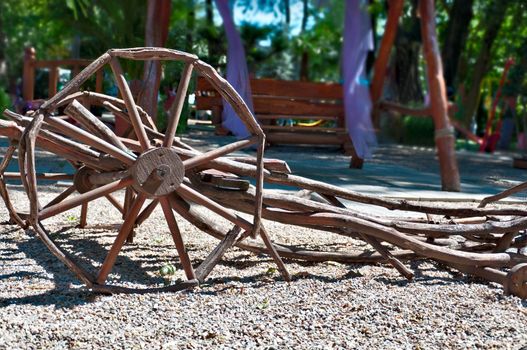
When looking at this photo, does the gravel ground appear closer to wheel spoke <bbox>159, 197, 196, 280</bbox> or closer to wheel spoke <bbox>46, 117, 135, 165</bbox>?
wheel spoke <bbox>159, 197, 196, 280</bbox>

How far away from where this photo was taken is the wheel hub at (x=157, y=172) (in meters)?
4.04

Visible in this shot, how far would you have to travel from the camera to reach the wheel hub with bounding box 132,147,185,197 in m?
4.04

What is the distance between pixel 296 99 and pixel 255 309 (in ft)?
34.7

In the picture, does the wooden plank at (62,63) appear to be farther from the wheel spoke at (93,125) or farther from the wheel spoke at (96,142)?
the wheel spoke at (96,142)

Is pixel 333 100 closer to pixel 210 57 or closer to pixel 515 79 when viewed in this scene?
pixel 210 57

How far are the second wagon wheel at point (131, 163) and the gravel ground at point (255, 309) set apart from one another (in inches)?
8.9

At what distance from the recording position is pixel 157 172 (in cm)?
407

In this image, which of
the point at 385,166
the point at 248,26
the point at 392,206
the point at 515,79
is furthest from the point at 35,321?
the point at 248,26

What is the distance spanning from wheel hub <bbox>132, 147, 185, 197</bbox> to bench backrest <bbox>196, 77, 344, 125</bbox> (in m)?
9.66

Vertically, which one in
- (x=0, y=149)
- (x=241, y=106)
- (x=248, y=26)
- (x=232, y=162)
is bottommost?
(x=0, y=149)

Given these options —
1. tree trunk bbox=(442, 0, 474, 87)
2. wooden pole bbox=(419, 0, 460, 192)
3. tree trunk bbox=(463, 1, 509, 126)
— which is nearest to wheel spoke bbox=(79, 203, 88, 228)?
wooden pole bbox=(419, 0, 460, 192)

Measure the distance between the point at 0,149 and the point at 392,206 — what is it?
8.65 meters

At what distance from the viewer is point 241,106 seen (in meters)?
4.40

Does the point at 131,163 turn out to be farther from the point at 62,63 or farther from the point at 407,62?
the point at 407,62
